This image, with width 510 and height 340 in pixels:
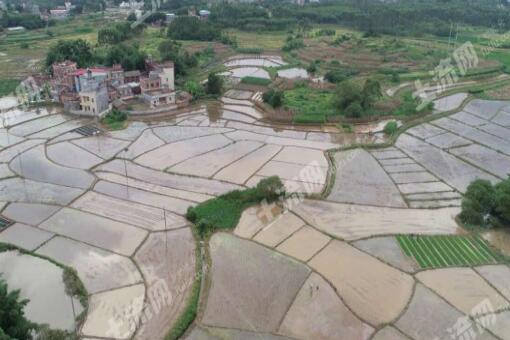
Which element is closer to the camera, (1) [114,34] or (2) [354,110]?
(2) [354,110]

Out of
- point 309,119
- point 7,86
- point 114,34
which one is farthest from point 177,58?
point 114,34

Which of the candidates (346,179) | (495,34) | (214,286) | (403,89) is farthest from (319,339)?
(495,34)

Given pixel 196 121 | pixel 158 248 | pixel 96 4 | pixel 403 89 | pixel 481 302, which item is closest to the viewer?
pixel 481 302

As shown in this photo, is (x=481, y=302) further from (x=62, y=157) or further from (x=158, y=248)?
(x=62, y=157)

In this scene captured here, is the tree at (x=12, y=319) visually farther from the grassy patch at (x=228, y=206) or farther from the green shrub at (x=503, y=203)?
the green shrub at (x=503, y=203)

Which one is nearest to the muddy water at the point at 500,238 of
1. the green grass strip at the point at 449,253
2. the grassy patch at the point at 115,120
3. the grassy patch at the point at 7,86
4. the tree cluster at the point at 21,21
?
the green grass strip at the point at 449,253

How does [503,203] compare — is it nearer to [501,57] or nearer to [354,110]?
[354,110]
